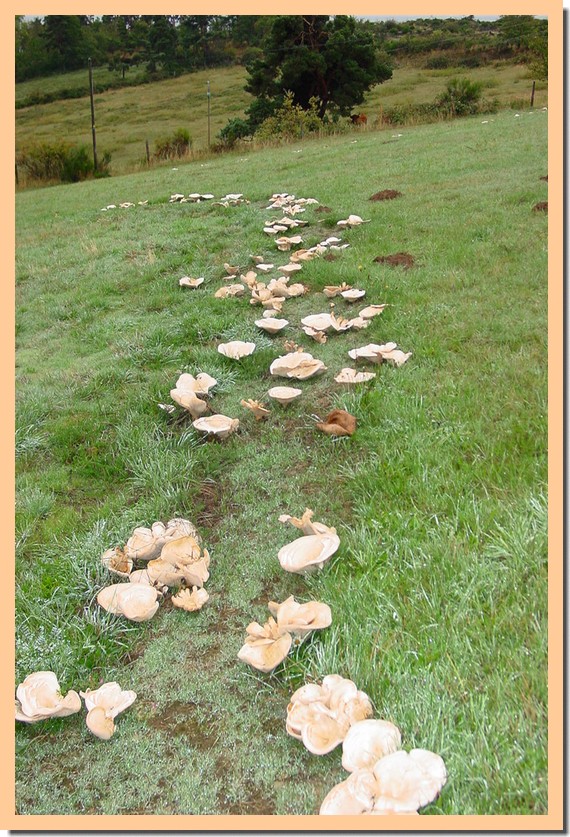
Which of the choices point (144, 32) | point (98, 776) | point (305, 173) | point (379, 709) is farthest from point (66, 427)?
point (144, 32)

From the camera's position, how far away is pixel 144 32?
51.4 m

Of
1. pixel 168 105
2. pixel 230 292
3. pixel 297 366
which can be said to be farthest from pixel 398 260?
pixel 168 105

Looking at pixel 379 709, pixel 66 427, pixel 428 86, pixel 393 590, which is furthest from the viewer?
pixel 428 86

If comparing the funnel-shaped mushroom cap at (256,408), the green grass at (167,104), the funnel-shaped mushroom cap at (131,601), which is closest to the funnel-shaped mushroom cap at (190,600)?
the funnel-shaped mushroom cap at (131,601)

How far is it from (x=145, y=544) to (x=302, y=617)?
3.39 ft

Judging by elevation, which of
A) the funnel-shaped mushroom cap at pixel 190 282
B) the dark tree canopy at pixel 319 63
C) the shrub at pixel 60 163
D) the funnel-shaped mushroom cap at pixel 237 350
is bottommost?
the funnel-shaped mushroom cap at pixel 237 350

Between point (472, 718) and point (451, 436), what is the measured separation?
1665 mm

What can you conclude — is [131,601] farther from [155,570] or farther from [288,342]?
[288,342]

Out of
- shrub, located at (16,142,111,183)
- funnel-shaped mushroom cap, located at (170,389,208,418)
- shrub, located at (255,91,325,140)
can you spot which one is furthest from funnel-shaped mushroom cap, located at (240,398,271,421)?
shrub, located at (16,142,111,183)

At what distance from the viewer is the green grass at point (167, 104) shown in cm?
2934

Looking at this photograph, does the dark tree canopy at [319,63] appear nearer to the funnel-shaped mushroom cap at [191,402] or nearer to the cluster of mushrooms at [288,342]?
the cluster of mushrooms at [288,342]

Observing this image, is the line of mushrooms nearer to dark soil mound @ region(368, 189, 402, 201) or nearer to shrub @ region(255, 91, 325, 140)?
dark soil mound @ region(368, 189, 402, 201)

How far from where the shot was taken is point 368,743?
1.67 m

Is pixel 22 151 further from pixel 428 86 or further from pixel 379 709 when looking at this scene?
pixel 379 709
